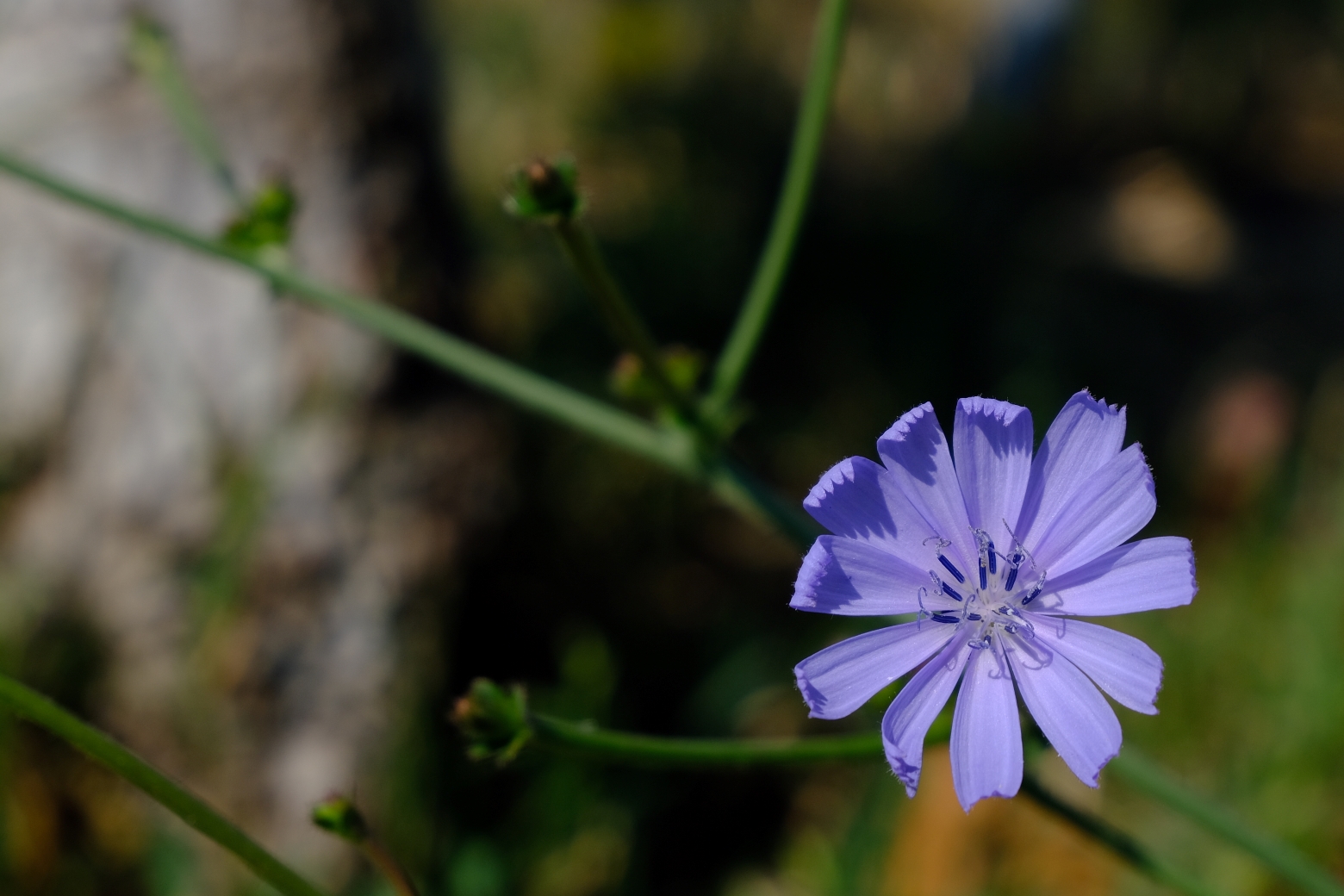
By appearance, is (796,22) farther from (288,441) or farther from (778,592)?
(288,441)

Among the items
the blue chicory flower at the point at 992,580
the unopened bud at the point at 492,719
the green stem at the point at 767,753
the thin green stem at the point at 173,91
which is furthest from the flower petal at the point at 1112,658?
the thin green stem at the point at 173,91

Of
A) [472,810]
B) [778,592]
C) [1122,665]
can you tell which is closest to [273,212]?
[1122,665]

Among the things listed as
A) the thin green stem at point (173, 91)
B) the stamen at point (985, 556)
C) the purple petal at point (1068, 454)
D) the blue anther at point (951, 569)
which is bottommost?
the blue anther at point (951, 569)

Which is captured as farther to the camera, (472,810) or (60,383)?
(60,383)

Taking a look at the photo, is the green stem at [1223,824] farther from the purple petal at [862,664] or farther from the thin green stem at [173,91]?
Result: the thin green stem at [173,91]

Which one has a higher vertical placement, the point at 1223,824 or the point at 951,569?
the point at 951,569

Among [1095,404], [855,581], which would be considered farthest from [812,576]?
[1095,404]

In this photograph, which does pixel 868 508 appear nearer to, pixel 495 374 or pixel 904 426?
pixel 904 426
